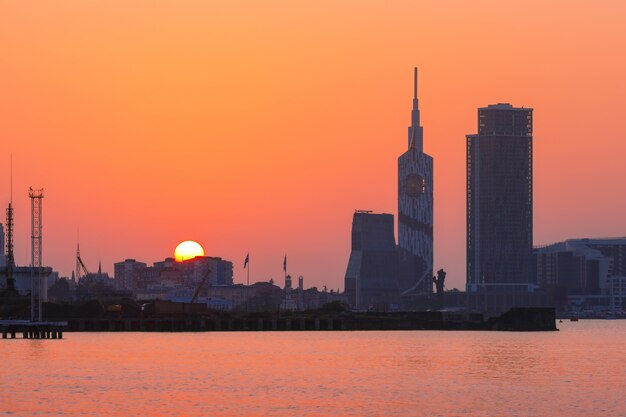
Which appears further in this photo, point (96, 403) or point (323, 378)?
point (323, 378)

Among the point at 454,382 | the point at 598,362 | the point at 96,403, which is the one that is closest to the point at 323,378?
the point at 454,382

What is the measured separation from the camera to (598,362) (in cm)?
16875

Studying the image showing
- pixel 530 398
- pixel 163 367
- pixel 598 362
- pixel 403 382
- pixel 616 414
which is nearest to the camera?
pixel 616 414

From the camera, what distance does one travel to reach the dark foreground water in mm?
103625

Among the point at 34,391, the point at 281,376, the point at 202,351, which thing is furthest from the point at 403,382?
the point at 202,351

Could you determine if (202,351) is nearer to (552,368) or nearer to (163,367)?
(163,367)

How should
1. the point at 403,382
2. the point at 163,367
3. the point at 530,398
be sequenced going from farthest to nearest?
the point at 163,367 → the point at 403,382 → the point at 530,398

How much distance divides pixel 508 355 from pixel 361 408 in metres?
79.5

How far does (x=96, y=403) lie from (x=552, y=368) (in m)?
61.2

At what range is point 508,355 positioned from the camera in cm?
18025

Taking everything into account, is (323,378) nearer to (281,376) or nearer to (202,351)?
(281,376)

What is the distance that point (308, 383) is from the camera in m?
128

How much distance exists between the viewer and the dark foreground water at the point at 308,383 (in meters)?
104

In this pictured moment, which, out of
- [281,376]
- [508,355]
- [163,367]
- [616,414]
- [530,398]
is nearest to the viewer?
[616,414]
